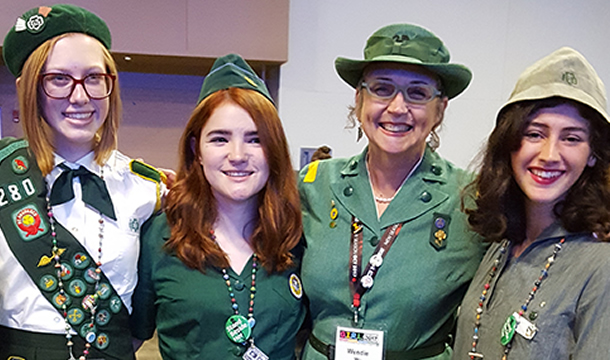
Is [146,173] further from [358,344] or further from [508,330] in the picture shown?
[508,330]

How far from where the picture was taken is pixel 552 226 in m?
1.48

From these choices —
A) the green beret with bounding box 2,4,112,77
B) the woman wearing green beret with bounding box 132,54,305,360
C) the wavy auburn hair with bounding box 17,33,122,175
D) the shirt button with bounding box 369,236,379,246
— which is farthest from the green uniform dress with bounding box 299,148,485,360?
the green beret with bounding box 2,4,112,77

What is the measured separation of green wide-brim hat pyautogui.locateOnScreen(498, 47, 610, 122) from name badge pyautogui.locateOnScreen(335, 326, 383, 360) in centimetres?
89

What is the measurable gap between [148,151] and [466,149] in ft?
11.4

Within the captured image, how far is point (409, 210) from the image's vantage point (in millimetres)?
1803

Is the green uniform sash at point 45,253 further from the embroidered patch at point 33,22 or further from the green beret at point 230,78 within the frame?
the green beret at point 230,78

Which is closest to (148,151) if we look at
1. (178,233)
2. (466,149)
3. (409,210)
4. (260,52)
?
(260,52)

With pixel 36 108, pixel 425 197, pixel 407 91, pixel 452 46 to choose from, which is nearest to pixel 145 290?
pixel 36 108

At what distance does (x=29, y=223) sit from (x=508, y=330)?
4.78 ft

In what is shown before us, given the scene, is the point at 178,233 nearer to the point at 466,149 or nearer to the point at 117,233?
the point at 117,233

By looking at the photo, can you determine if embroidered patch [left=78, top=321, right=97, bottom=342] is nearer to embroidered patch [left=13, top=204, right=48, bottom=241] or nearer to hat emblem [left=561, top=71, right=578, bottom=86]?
embroidered patch [left=13, top=204, right=48, bottom=241]

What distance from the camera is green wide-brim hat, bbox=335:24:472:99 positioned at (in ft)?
5.83

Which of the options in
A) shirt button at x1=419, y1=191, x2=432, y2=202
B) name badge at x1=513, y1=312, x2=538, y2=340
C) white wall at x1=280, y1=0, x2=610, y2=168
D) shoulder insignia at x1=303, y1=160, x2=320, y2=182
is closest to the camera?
name badge at x1=513, y1=312, x2=538, y2=340

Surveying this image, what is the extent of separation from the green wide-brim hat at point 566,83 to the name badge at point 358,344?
886 mm
